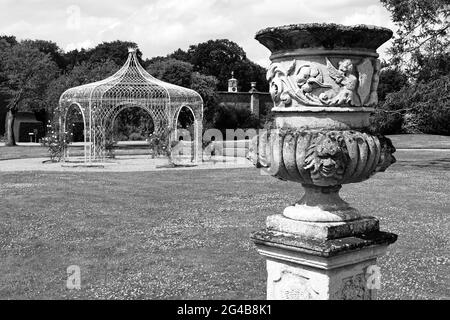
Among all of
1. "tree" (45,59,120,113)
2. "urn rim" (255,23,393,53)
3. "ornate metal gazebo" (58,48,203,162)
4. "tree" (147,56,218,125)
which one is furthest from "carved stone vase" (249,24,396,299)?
"tree" (147,56,218,125)

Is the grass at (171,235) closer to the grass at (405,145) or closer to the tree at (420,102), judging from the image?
the tree at (420,102)

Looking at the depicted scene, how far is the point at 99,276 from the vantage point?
6535 mm

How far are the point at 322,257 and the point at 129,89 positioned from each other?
70.4 ft

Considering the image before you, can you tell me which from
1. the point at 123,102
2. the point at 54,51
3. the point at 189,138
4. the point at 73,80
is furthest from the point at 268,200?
the point at 54,51

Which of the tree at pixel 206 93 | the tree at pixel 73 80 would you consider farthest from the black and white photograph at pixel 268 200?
the tree at pixel 206 93

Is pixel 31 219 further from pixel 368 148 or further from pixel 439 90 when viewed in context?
pixel 439 90

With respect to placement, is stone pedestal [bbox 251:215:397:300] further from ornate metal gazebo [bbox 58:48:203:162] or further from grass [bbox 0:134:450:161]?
grass [bbox 0:134:450:161]

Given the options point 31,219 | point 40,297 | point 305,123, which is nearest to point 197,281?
point 40,297

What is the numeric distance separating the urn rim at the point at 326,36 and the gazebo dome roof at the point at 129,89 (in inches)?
791

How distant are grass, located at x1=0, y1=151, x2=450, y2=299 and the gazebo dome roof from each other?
7.31 m

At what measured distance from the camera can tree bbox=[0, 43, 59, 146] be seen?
1369 inches

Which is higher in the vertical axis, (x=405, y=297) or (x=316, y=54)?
(x=316, y=54)

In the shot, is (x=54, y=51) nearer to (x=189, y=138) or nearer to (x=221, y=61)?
(x=221, y=61)
